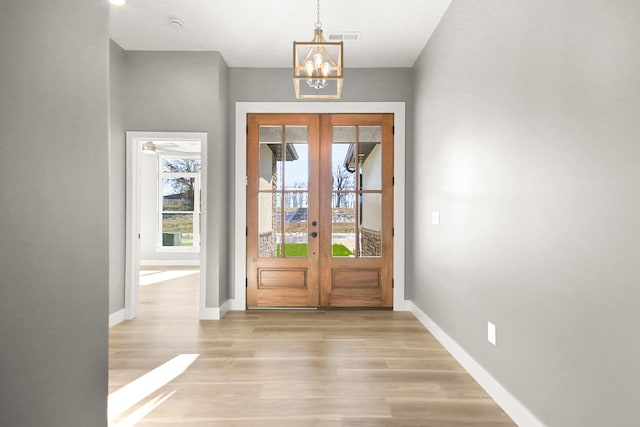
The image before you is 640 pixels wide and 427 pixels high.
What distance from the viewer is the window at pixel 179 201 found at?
8.94 metres

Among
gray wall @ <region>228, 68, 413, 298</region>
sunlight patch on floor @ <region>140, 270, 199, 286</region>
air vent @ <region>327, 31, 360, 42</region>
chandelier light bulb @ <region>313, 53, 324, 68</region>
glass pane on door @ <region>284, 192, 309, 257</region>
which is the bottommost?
sunlight patch on floor @ <region>140, 270, 199, 286</region>

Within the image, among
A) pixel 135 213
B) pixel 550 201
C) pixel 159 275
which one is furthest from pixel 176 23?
pixel 159 275

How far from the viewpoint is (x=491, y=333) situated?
2.47m

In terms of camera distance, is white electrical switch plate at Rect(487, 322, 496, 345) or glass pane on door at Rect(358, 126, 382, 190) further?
glass pane on door at Rect(358, 126, 382, 190)

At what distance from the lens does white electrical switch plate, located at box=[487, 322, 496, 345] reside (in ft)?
7.99

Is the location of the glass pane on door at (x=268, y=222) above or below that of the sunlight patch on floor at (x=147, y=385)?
above

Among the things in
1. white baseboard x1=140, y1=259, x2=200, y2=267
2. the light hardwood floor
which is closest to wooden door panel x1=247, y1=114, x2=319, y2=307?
the light hardwood floor

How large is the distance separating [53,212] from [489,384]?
2596mm

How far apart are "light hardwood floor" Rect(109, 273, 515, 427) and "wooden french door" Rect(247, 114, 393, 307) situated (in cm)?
50

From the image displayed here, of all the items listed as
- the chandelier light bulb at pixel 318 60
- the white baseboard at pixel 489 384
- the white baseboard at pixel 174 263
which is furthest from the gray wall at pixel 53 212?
the white baseboard at pixel 174 263

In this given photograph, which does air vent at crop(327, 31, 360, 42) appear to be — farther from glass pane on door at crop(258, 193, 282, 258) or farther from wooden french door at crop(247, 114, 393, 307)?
glass pane on door at crop(258, 193, 282, 258)

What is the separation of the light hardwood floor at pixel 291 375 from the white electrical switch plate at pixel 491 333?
355mm

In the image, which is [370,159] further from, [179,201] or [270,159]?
[179,201]

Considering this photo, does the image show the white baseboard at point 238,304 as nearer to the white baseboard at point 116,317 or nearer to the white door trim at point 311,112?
the white door trim at point 311,112
